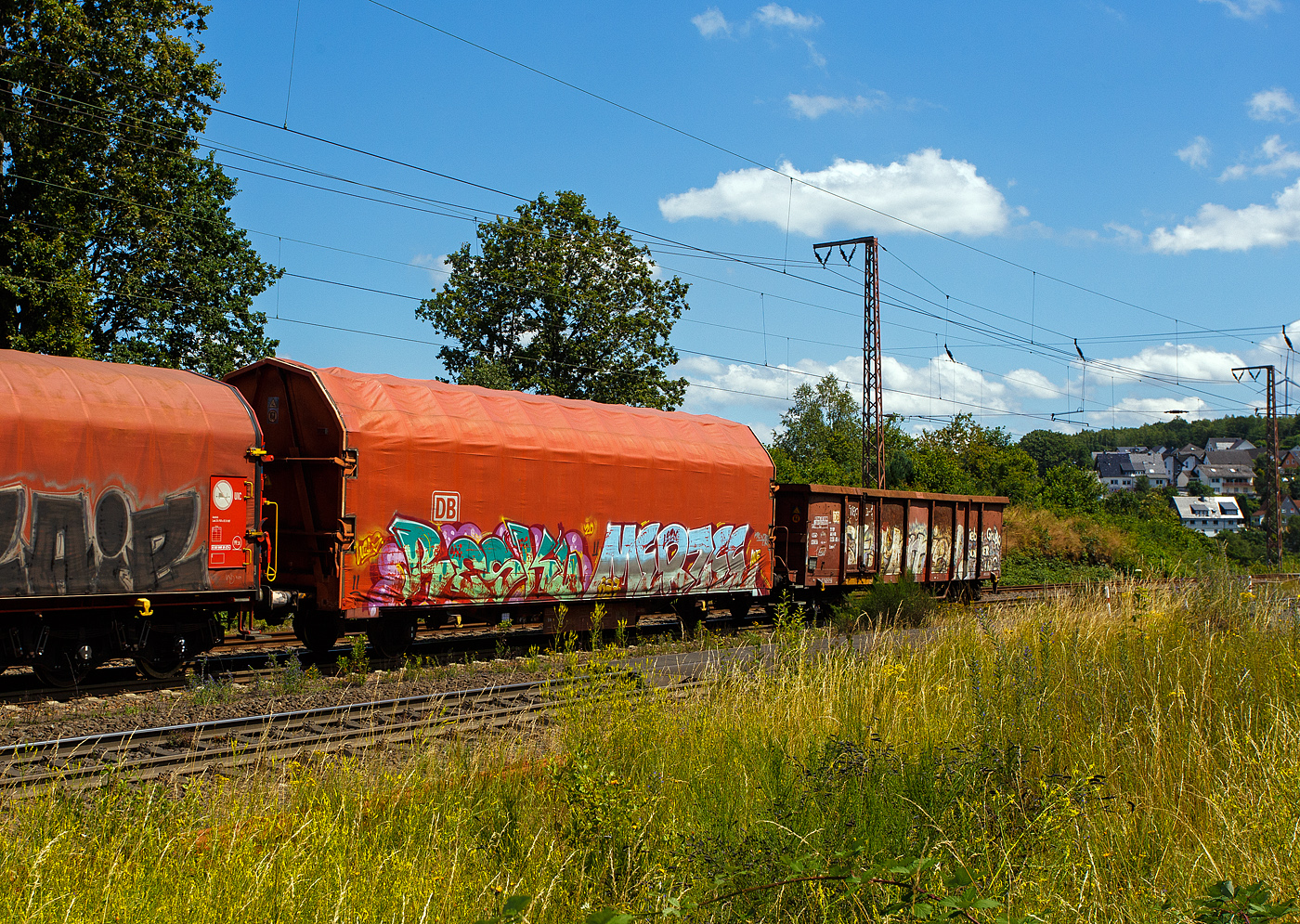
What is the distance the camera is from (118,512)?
35.1 ft

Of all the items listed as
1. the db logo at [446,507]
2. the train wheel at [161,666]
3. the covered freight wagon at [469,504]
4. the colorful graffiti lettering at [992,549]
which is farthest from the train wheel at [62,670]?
the colorful graffiti lettering at [992,549]

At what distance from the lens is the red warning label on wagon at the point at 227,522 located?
A: 11.6 metres

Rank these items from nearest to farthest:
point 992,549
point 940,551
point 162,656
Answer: point 162,656, point 940,551, point 992,549

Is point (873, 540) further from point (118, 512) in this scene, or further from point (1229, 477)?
point (1229, 477)

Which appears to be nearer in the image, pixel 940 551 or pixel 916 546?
pixel 916 546

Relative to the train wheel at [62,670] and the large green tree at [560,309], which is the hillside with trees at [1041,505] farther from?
the train wheel at [62,670]

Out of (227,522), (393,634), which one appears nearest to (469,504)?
(393,634)

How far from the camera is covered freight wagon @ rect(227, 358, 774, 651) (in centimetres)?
1265

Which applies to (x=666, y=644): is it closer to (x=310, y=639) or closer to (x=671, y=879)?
(x=310, y=639)

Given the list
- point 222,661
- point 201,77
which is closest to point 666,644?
point 222,661

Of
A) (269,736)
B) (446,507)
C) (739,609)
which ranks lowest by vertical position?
(269,736)

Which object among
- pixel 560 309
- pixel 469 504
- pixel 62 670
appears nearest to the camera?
pixel 62 670

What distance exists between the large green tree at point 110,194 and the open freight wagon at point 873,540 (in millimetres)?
17250

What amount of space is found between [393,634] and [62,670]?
13.7 feet
